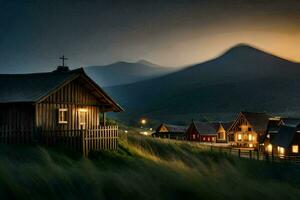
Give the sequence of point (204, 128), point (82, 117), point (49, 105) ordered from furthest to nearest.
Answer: point (204, 128) → point (82, 117) → point (49, 105)

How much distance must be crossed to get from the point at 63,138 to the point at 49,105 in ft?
12.3

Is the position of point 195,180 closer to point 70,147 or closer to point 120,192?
point 120,192

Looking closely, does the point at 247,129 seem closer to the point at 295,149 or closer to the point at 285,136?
the point at 285,136

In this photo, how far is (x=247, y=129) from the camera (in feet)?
317

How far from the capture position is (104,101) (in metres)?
33.2

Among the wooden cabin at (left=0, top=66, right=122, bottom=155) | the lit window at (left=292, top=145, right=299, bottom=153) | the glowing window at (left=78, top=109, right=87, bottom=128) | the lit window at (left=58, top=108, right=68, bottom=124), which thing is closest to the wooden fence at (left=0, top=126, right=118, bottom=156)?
the wooden cabin at (left=0, top=66, right=122, bottom=155)

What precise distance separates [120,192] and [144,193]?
66cm

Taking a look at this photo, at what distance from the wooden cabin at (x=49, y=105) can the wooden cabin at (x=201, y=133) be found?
68.0 m

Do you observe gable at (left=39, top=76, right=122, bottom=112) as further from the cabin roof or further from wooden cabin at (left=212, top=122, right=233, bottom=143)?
wooden cabin at (left=212, top=122, right=233, bottom=143)

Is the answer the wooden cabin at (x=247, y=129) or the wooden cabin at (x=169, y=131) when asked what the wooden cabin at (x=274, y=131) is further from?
the wooden cabin at (x=169, y=131)

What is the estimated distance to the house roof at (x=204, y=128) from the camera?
99.4 metres

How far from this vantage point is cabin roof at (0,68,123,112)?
90.3 feet

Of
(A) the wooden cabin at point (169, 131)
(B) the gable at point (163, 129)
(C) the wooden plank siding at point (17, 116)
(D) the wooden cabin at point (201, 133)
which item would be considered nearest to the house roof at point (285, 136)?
(D) the wooden cabin at point (201, 133)

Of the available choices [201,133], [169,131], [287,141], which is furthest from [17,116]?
[169,131]
